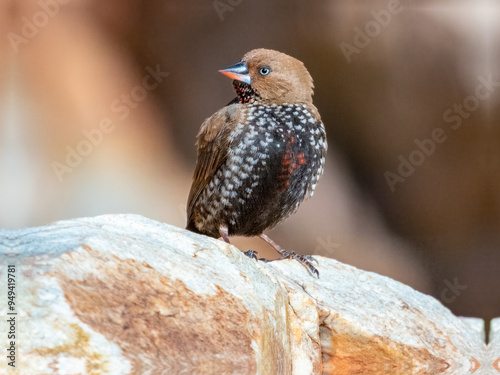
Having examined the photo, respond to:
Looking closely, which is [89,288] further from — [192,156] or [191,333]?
[192,156]

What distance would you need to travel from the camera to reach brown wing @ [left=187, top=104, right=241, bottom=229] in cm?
375

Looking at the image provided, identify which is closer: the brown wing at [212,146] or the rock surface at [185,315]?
the rock surface at [185,315]

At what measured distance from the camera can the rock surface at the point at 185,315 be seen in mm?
2117

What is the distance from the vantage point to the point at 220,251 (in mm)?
2926
